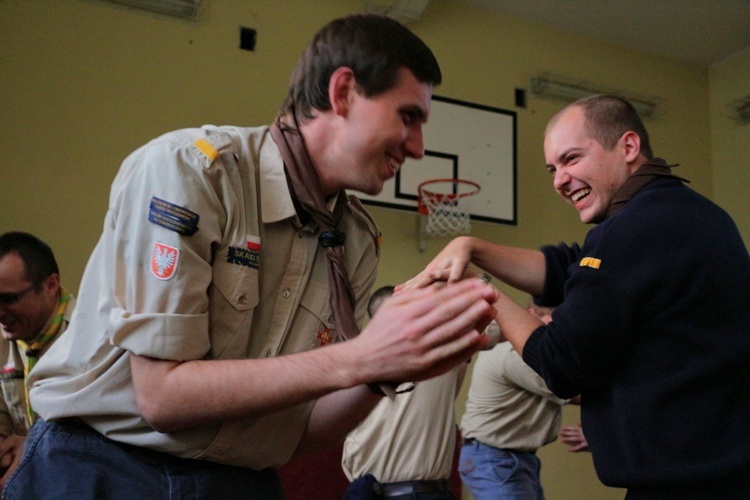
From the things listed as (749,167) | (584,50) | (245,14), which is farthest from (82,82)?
(749,167)

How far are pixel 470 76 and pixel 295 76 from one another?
485 cm

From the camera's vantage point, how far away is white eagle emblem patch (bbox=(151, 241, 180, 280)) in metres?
1.21

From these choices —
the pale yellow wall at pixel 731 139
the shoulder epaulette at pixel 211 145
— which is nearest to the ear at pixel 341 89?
the shoulder epaulette at pixel 211 145

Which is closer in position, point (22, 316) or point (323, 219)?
A: point (323, 219)

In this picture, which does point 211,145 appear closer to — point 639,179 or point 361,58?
point 361,58

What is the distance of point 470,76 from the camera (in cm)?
627

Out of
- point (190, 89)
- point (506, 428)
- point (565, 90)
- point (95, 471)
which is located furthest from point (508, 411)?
point (565, 90)

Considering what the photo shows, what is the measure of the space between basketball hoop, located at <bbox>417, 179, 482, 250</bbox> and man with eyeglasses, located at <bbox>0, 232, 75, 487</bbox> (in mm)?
2979

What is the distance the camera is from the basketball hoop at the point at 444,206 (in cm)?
545

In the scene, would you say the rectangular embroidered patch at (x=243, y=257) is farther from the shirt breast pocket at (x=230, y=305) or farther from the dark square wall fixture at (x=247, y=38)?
the dark square wall fixture at (x=247, y=38)

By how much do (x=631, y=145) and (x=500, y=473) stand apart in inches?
90.8

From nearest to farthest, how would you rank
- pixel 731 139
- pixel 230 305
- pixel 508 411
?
pixel 230 305 < pixel 508 411 < pixel 731 139

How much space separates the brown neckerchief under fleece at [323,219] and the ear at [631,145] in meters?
1.06

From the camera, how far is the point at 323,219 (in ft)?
5.04
